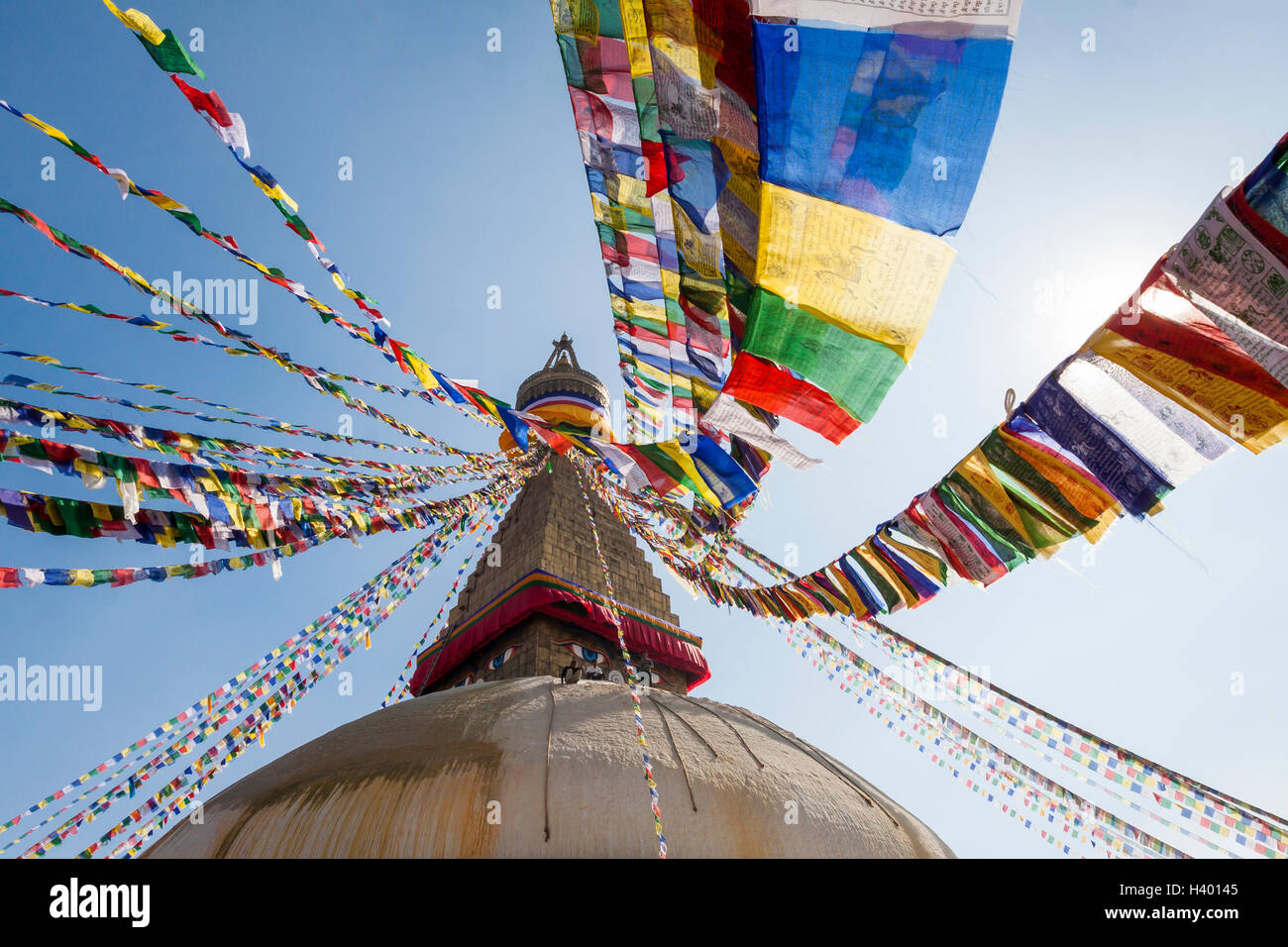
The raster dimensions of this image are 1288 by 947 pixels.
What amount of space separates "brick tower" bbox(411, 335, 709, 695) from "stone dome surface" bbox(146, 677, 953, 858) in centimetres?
287

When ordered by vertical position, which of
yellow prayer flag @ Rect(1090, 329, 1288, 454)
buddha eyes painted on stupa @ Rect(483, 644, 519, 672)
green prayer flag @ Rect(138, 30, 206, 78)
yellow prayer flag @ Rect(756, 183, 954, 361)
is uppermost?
green prayer flag @ Rect(138, 30, 206, 78)

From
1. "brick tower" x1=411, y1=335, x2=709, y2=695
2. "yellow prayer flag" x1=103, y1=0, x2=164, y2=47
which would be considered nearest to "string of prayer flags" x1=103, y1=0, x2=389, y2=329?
"yellow prayer flag" x1=103, y1=0, x2=164, y2=47

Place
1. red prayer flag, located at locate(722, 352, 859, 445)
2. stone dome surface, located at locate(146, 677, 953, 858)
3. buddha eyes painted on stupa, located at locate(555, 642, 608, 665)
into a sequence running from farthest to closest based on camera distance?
1. buddha eyes painted on stupa, located at locate(555, 642, 608, 665)
2. red prayer flag, located at locate(722, 352, 859, 445)
3. stone dome surface, located at locate(146, 677, 953, 858)

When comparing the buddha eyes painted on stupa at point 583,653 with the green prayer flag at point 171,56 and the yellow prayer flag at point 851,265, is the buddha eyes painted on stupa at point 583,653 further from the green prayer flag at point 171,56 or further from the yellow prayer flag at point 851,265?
the green prayer flag at point 171,56

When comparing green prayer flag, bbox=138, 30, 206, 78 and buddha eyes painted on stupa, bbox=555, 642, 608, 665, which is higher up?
green prayer flag, bbox=138, 30, 206, 78

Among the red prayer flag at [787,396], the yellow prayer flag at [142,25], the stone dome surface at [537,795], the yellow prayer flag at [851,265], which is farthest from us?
the red prayer flag at [787,396]

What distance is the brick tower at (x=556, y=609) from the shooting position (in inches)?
345

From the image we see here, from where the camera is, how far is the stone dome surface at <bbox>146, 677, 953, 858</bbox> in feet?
13.9

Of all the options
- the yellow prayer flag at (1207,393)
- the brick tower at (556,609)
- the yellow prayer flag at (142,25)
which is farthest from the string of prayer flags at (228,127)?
the brick tower at (556,609)

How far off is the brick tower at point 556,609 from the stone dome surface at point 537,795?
2.87 m

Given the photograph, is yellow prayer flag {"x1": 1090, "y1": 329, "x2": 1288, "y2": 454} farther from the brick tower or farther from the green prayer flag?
the brick tower
